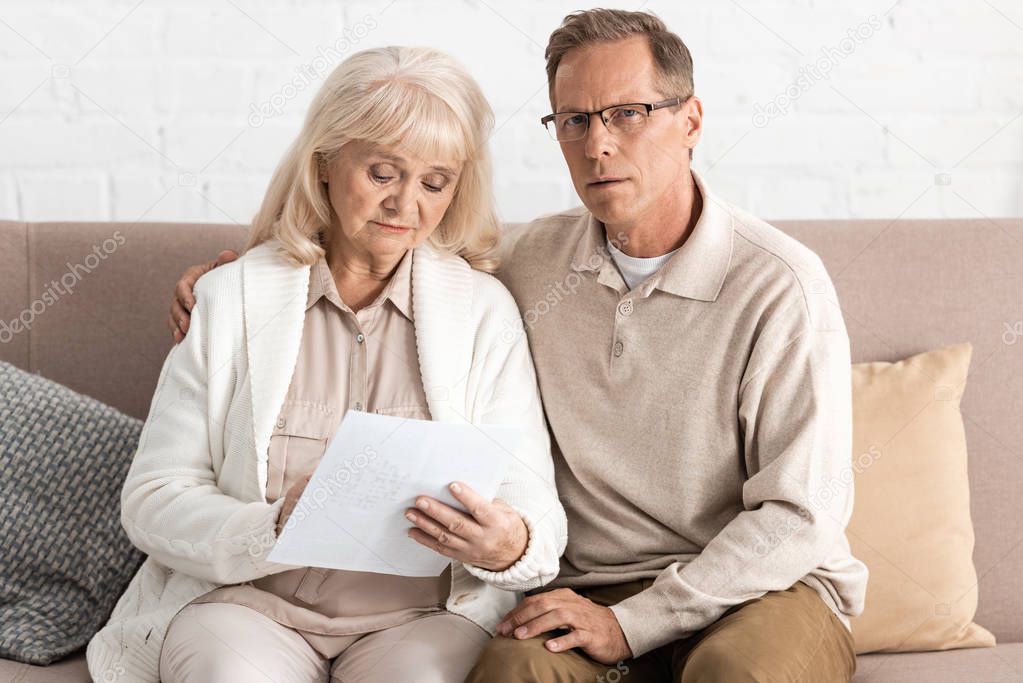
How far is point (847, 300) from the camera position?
6.30ft

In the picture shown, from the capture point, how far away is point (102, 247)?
6.38 feet

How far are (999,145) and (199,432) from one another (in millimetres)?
1752

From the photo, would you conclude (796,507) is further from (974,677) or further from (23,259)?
(23,259)

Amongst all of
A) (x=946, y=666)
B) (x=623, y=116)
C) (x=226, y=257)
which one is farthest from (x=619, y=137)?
(x=946, y=666)

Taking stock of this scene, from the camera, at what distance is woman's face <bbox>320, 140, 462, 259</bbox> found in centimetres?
164

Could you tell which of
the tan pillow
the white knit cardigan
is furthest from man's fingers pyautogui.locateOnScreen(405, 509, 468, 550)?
the tan pillow

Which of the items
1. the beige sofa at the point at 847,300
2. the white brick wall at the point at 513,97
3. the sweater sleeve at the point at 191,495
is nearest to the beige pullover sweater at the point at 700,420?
the beige sofa at the point at 847,300

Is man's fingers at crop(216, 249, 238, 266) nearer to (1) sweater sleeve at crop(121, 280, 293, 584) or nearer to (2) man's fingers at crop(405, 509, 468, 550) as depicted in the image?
(1) sweater sleeve at crop(121, 280, 293, 584)

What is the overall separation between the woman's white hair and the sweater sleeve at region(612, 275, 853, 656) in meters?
0.52

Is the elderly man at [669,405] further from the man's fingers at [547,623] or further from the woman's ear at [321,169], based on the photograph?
the woman's ear at [321,169]

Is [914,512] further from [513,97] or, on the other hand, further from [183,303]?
[183,303]

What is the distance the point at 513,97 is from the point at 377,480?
111 cm

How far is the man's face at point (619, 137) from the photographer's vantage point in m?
1.61

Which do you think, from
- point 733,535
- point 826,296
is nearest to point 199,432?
point 733,535
